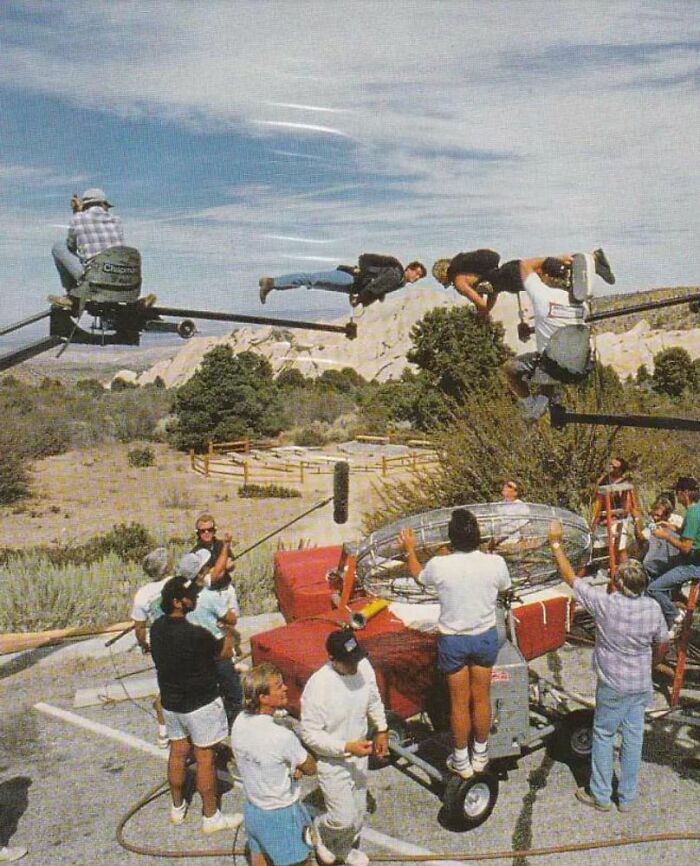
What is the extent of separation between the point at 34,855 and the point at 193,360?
137205mm

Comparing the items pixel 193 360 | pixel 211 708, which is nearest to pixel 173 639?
pixel 211 708

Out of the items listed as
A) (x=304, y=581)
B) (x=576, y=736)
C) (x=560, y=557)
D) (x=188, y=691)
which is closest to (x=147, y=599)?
(x=188, y=691)

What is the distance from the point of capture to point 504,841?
218 inches

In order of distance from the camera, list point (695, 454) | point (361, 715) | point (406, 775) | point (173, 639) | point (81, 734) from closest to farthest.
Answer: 1. point (361, 715)
2. point (173, 639)
3. point (406, 775)
4. point (81, 734)
5. point (695, 454)

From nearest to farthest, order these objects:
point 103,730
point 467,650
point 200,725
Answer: point 467,650
point 200,725
point 103,730

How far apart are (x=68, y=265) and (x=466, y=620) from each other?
3552 mm

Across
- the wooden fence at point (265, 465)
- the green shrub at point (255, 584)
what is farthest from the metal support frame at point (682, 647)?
the wooden fence at point (265, 465)

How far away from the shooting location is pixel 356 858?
5.09 metres

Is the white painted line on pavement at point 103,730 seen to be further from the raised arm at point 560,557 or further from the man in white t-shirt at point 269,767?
the raised arm at point 560,557

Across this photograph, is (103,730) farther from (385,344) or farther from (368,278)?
(385,344)

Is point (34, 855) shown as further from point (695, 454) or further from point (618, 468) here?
point (695, 454)

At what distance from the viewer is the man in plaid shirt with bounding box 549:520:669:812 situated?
542 cm

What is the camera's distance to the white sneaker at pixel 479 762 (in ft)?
18.0

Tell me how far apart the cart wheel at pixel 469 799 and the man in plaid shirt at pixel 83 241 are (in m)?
4.28
